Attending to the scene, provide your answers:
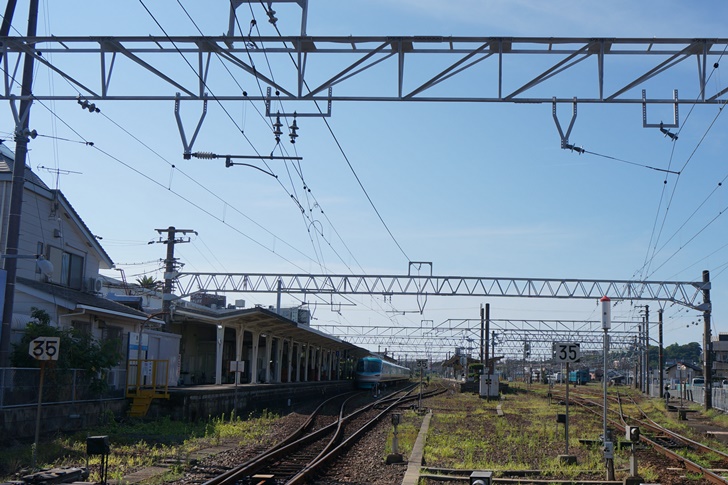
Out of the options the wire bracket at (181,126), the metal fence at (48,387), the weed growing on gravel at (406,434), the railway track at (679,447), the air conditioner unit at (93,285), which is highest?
the wire bracket at (181,126)

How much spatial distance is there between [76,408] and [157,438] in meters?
3.07

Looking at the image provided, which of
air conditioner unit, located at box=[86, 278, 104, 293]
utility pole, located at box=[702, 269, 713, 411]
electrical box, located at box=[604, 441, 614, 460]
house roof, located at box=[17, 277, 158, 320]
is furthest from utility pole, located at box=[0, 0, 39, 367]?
utility pole, located at box=[702, 269, 713, 411]

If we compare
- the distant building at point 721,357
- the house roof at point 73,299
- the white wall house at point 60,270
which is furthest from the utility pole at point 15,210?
the distant building at point 721,357

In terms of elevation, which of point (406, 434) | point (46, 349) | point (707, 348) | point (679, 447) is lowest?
point (406, 434)

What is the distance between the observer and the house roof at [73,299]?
77.3 ft

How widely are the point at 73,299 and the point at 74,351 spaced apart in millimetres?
2992

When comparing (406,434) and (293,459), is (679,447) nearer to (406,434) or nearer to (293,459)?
(406,434)

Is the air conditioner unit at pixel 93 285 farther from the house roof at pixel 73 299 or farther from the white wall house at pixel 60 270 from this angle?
the house roof at pixel 73 299

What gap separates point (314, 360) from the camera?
6562 cm

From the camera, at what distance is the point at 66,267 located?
27656 mm

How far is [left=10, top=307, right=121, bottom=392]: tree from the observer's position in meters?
21.2

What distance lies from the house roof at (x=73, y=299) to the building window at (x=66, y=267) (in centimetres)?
36

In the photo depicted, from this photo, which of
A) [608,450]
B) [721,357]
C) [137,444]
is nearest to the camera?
[608,450]

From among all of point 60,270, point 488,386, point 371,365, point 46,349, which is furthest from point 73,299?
point 371,365
